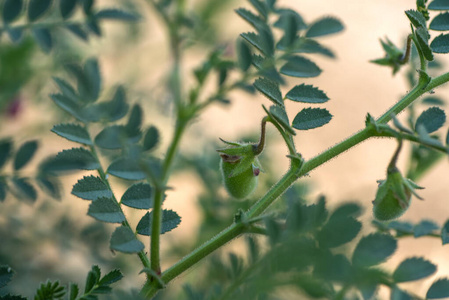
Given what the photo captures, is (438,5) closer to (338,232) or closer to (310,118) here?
(310,118)

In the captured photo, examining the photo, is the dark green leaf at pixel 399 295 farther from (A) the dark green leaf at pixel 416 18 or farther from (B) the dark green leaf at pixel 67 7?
(B) the dark green leaf at pixel 67 7

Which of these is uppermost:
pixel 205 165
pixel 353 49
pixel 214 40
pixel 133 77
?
pixel 353 49

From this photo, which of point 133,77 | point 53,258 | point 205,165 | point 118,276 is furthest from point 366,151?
point 118,276

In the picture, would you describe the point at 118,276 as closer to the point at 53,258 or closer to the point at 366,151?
the point at 53,258

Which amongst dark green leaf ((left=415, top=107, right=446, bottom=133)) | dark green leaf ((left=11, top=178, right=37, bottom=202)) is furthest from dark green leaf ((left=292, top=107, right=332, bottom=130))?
dark green leaf ((left=11, top=178, right=37, bottom=202))

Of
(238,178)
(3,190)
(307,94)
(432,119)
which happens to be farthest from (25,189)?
(432,119)
